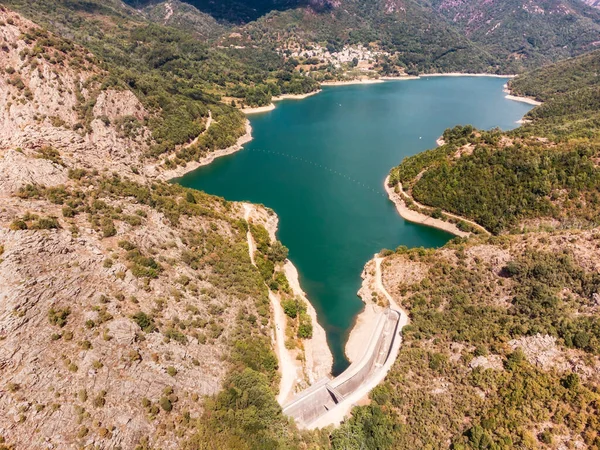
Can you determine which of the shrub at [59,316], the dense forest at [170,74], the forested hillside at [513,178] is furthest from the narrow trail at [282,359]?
the dense forest at [170,74]

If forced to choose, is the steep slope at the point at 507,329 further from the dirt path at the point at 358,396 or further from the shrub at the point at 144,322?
the shrub at the point at 144,322

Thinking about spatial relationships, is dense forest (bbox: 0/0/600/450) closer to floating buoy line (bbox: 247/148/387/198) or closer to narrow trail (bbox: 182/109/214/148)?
floating buoy line (bbox: 247/148/387/198)

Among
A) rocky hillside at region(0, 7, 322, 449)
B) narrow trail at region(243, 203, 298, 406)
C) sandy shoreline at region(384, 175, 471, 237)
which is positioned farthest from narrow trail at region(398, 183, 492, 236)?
narrow trail at region(243, 203, 298, 406)

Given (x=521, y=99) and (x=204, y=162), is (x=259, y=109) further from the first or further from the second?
(x=521, y=99)

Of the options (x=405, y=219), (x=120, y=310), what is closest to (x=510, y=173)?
(x=405, y=219)

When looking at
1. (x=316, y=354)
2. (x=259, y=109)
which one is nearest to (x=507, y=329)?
(x=316, y=354)

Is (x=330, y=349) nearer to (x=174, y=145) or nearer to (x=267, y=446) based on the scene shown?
(x=267, y=446)
